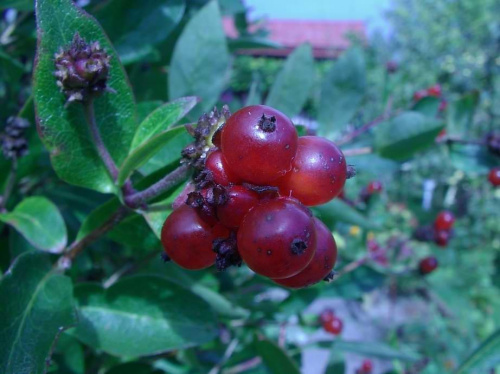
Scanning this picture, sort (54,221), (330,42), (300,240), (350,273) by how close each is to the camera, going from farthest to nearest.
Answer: (330,42), (350,273), (54,221), (300,240)

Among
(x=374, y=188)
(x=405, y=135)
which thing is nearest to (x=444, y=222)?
(x=374, y=188)

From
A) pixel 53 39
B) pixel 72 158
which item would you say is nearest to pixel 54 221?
pixel 72 158

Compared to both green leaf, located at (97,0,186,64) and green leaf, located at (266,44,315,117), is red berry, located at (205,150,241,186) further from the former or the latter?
green leaf, located at (266,44,315,117)

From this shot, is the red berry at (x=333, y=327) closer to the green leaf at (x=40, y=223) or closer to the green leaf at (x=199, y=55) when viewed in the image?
the green leaf at (x=199, y=55)

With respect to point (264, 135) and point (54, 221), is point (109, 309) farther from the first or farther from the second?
point (264, 135)

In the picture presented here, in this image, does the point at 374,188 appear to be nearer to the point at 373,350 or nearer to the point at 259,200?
the point at 373,350

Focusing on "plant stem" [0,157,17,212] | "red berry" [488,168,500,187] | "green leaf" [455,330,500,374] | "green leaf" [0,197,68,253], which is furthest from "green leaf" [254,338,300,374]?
"red berry" [488,168,500,187]

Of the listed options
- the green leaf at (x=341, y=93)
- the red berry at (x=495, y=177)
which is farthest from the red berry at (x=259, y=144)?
the red berry at (x=495, y=177)
